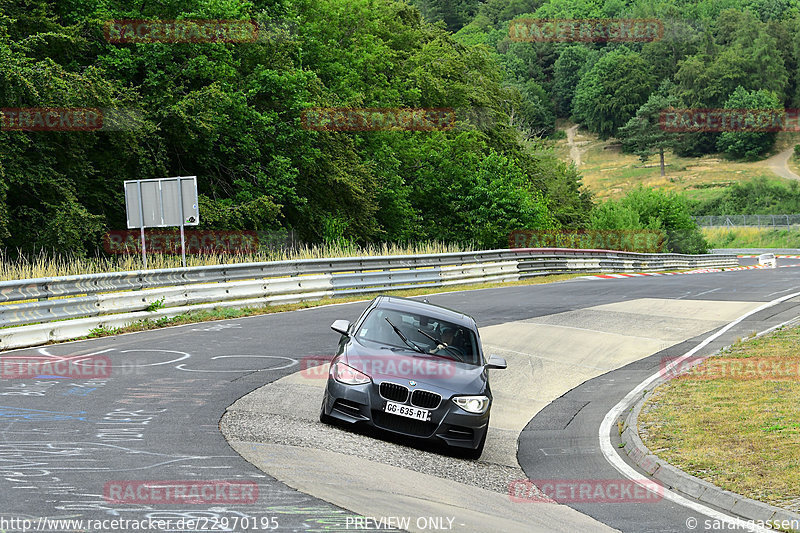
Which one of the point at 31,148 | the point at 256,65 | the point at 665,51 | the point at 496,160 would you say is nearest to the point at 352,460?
the point at 31,148

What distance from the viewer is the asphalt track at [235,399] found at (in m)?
6.57

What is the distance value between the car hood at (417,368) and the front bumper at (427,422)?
0.63 ft

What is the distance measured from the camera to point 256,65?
39.5 metres

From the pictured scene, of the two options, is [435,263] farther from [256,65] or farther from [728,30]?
[728,30]

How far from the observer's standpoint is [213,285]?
19.5 meters

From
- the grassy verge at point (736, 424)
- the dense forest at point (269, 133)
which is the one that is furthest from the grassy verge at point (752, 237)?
the grassy verge at point (736, 424)

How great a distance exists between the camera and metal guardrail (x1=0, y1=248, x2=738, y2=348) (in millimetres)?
14539

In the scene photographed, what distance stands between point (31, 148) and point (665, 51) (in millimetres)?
173798

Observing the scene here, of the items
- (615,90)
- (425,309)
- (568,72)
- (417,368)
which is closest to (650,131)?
(615,90)

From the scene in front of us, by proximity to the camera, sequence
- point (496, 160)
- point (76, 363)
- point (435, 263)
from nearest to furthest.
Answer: point (76, 363), point (435, 263), point (496, 160)

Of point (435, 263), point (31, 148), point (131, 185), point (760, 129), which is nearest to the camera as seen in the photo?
point (131, 185)

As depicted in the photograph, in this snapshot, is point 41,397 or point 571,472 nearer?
point 571,472

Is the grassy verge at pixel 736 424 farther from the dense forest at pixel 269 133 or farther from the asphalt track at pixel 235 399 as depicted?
the dense forest at pixel 269 133

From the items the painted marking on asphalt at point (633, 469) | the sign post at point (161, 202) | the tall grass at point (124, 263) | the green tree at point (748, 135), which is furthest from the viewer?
the green tree at point (748, 135)
